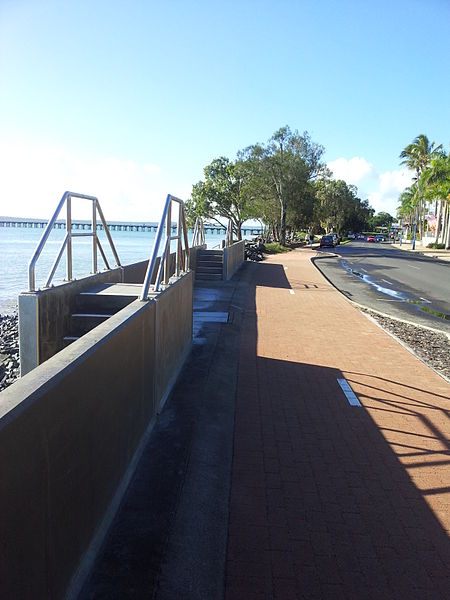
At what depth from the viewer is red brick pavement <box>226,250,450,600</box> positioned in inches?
138

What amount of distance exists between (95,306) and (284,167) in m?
44.9

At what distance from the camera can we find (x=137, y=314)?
4.80 meters

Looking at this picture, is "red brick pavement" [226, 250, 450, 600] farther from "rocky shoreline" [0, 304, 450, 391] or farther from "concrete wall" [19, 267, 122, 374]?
"concrete wall" [19, 267, 122, 374]

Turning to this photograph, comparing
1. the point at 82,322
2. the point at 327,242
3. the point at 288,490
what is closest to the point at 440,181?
the point at 327,242

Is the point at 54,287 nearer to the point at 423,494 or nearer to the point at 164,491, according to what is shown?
the point at 164,491

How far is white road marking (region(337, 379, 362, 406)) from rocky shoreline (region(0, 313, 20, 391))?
474 centimetres

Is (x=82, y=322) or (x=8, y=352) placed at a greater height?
(x=82, y=322)

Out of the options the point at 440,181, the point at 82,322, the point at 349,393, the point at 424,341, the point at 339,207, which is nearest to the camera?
→ the point at 82,322

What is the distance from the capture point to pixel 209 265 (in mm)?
21250

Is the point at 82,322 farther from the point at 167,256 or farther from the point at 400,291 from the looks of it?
the point at 400,291

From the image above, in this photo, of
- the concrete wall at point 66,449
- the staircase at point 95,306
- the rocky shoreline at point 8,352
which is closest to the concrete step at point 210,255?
the rocky shoreline at point 8,352

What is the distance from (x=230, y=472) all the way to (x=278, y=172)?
4734 centimetres

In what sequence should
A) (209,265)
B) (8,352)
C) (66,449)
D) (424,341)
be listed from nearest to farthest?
(66,449)
(424,341)
(8,352)
(209,265)

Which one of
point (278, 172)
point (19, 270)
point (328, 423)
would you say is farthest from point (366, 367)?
point (278, 172)
